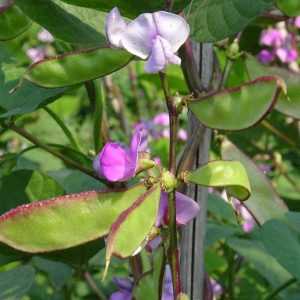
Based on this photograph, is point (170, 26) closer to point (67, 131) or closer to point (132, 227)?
point (132, 227)

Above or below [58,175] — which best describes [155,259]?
above

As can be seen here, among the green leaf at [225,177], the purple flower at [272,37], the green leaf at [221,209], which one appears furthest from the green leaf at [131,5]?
the purple flower at [272,37]

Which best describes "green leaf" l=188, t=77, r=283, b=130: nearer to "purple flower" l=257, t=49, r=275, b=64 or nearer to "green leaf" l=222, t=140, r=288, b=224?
"green leaf" l=222, t=140, r=288, b=224

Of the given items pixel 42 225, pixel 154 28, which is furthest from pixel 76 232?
pixel 154 28

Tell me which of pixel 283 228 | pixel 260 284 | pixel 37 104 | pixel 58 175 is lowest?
pixel 260 284

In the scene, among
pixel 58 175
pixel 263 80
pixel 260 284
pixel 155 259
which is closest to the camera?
pixel 263 80

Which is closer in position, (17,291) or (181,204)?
(181,204)

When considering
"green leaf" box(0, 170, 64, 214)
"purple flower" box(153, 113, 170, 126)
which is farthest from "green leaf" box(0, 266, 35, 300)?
"purple flower" box(153, 113, 170, 126)

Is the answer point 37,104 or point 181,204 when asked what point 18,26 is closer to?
point 37,104
